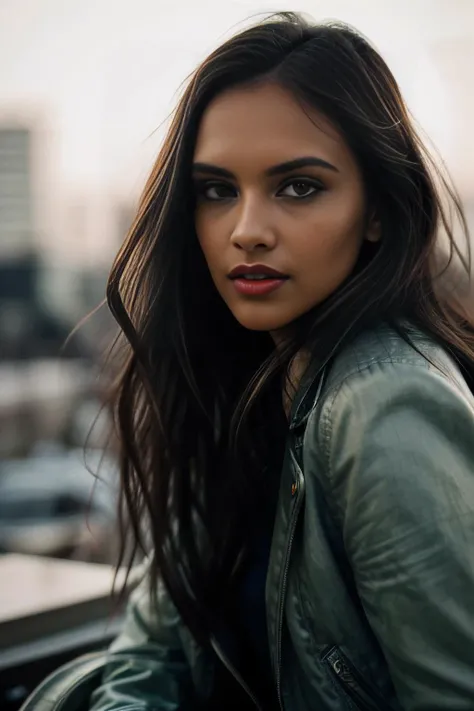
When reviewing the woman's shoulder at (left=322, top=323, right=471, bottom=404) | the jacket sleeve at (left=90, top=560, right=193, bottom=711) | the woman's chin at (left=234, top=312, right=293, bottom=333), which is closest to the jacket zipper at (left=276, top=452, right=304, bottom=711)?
the woman's shoulder at (left=322, top=323, right=471, bottom=404)

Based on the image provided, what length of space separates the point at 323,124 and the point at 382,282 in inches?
9.8

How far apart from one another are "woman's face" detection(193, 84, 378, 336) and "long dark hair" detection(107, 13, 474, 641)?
3 cm

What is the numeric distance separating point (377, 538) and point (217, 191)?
0.63m

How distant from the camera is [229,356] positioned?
1.74 metres

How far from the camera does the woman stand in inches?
46.5

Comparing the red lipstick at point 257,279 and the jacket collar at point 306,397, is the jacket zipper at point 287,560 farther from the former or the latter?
the red lipstick at point 257,279

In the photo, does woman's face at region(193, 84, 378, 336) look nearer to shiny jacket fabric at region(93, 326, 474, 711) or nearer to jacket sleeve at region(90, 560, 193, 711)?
shiny jacket fabric at region(93, 326, 474, 711)

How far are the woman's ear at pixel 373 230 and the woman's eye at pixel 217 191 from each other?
0.71ft

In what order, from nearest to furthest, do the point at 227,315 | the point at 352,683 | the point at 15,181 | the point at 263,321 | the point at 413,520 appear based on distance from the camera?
the point at 413,520, the point at 352,683, the point at 263,321, the point at 227,315, the point at 15,181

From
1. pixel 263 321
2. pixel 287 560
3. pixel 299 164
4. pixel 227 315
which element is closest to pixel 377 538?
pixel 287 560

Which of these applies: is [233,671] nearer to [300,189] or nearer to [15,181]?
[300,189]

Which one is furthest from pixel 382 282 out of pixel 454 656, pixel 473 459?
pixel 454 656

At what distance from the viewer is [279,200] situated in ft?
4.71

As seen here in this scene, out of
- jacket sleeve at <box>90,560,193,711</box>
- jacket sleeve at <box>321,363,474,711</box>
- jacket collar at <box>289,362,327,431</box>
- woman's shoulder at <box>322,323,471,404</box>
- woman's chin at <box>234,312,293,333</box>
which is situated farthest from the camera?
jacket sleeve at <box>90,560,193,711</box>
